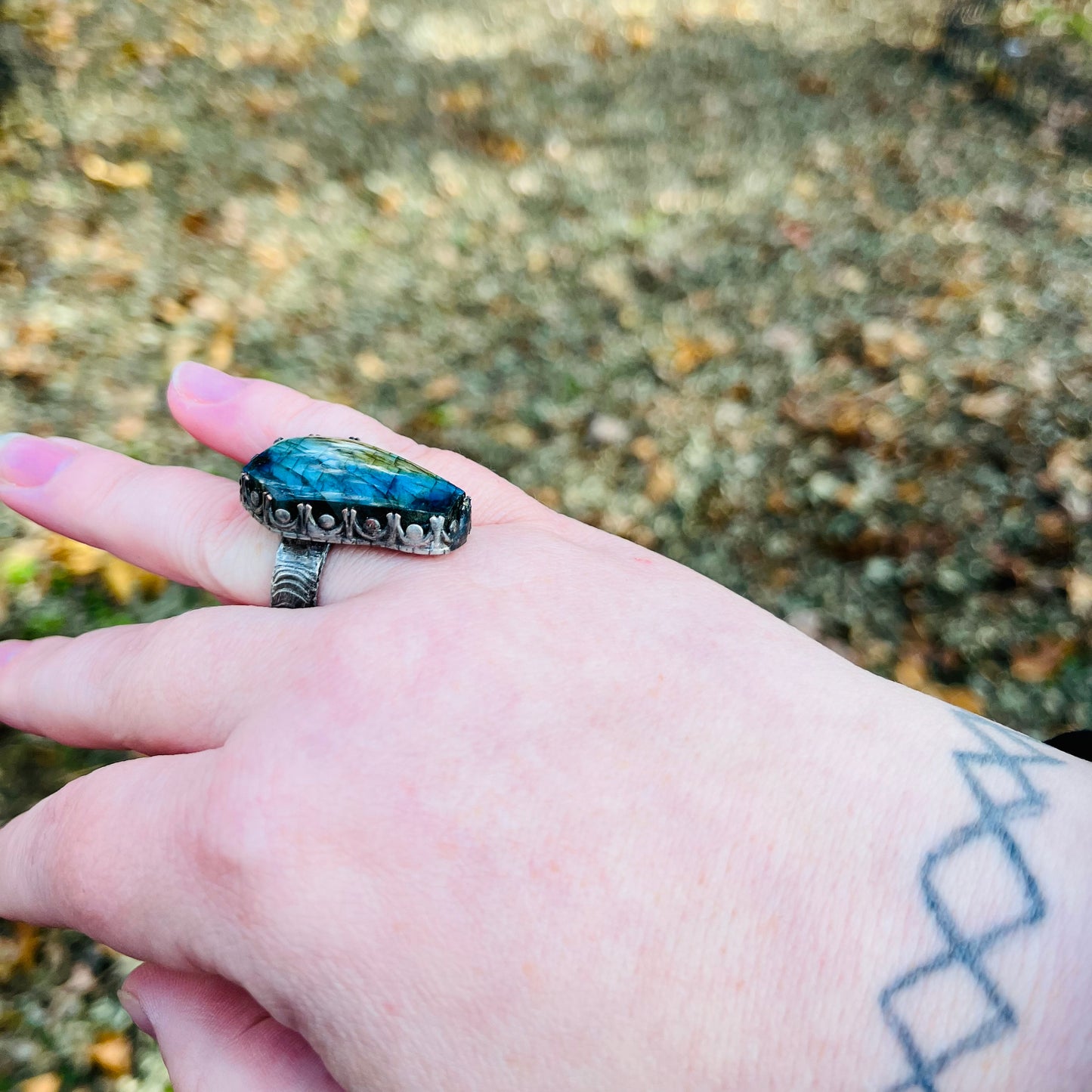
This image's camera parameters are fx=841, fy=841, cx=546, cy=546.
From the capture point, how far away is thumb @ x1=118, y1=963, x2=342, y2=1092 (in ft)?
5.34

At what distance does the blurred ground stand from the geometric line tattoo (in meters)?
2.00

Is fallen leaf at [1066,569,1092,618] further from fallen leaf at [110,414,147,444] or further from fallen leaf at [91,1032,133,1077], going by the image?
fallen leaf at [110,414,147,444]

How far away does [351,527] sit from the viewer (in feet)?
6.95

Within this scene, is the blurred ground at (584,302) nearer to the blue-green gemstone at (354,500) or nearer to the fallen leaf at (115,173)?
the fallen leaf at (115,173)

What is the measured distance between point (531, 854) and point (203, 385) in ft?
6.10

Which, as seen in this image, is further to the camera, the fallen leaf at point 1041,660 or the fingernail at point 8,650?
the fallen leaf at point 1041,660

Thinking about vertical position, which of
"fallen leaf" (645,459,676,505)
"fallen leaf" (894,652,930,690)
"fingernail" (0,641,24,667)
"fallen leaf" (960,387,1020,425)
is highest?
"fallen leaf" (960,387,1020,425)

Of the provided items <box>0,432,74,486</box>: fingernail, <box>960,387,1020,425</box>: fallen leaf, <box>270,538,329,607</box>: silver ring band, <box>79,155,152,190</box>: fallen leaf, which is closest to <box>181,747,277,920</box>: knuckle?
<box>270,538,329,607</box>: silver ring band

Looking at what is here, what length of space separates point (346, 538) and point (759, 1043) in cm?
142

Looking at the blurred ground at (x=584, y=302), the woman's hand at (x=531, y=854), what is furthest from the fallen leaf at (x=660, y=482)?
the woman's hand at (x=531, y=854)

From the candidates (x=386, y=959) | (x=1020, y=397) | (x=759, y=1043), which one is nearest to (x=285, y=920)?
(x=386, y=959)

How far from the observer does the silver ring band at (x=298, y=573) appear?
7.23 feet

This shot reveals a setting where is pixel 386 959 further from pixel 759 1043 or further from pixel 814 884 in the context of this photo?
pixel 814 884

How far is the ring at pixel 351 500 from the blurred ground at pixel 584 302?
1580 millimetres
